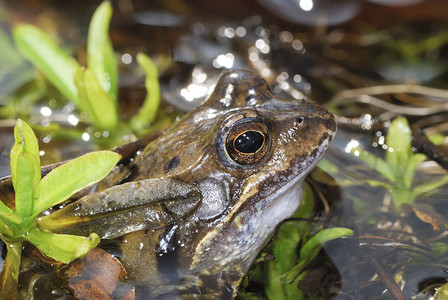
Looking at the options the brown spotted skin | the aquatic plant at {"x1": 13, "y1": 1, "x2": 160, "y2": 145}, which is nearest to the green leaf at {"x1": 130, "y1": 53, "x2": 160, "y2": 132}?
the aquatic plant at {"x1": 13, "y1": 1, "x2": 160, "y2": 145}

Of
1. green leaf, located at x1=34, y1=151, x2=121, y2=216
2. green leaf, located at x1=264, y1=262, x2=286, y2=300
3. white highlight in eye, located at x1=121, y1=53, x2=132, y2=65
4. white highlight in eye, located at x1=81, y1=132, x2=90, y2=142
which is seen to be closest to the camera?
green leaf, located at x1=34, y1=151, x2=121, y2=216

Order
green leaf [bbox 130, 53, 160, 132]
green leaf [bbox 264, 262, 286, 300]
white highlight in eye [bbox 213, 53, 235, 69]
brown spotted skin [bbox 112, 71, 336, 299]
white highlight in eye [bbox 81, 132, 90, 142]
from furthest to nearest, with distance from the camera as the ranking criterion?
1. white highlight in eye [bbox 213, 53, 235, 69]
2. white highlight in eye [bbox 81, 132, 90, 142]
3. green leaf [bbox 130, 53, 160, 132]
4. green leaf [bbox 264, 262, 286, 300]
5. brown spotted skin [bbox 112, 71, 336, 299]

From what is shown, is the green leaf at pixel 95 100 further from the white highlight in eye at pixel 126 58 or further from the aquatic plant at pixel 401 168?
the aquatic plant at pixel 401 168

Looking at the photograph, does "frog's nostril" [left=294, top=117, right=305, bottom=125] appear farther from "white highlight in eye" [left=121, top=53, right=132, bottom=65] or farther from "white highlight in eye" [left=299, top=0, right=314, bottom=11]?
"white highlight in eye" [left=299, top=0, right=314, bottom=11]

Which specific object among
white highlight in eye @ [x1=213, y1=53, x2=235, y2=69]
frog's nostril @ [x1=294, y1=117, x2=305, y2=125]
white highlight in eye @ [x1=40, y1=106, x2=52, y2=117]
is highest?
frog's nostril @ [x1=294, y1=117, x2=305, y2=125]

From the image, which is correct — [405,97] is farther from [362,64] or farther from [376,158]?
[376,158]

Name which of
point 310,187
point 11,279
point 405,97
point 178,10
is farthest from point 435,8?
point 11,279

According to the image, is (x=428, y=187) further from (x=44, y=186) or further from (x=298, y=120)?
(x=44, y=186)

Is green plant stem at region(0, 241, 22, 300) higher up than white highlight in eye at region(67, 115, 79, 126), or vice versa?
white highlight in eye at region(67, 115, 79, 126)
